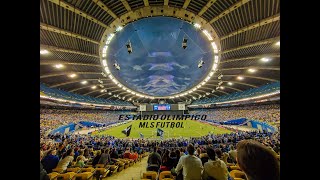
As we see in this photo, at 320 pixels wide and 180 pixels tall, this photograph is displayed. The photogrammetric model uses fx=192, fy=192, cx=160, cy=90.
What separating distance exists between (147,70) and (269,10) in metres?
5.91

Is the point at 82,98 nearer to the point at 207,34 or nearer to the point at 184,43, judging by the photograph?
the point at 207,34

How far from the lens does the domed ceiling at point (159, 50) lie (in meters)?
8.46

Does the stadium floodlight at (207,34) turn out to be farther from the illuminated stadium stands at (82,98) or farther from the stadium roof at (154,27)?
the illuminated stadium stands at (82,98)

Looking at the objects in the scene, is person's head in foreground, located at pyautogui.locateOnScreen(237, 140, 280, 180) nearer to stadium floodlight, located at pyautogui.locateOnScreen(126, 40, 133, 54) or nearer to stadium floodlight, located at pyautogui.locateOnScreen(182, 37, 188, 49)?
stadium floodlight, located at pyautogui.locateOnScreen(182, 37, 188, 49)

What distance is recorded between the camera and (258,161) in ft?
6.37

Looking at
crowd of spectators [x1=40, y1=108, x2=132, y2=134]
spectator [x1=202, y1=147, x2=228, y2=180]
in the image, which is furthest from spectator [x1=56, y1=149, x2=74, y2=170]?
crowd of spectators [x1=40, y1=108, x2=132, y2=134]

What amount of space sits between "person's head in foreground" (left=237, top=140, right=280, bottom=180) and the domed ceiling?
6.78 metres

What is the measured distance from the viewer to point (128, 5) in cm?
809

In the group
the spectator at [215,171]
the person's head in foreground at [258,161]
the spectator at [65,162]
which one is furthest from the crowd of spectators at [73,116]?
the person's head in foreground at [258,161]

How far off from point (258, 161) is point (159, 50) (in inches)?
285

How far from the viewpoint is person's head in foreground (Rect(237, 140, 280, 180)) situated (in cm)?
190
